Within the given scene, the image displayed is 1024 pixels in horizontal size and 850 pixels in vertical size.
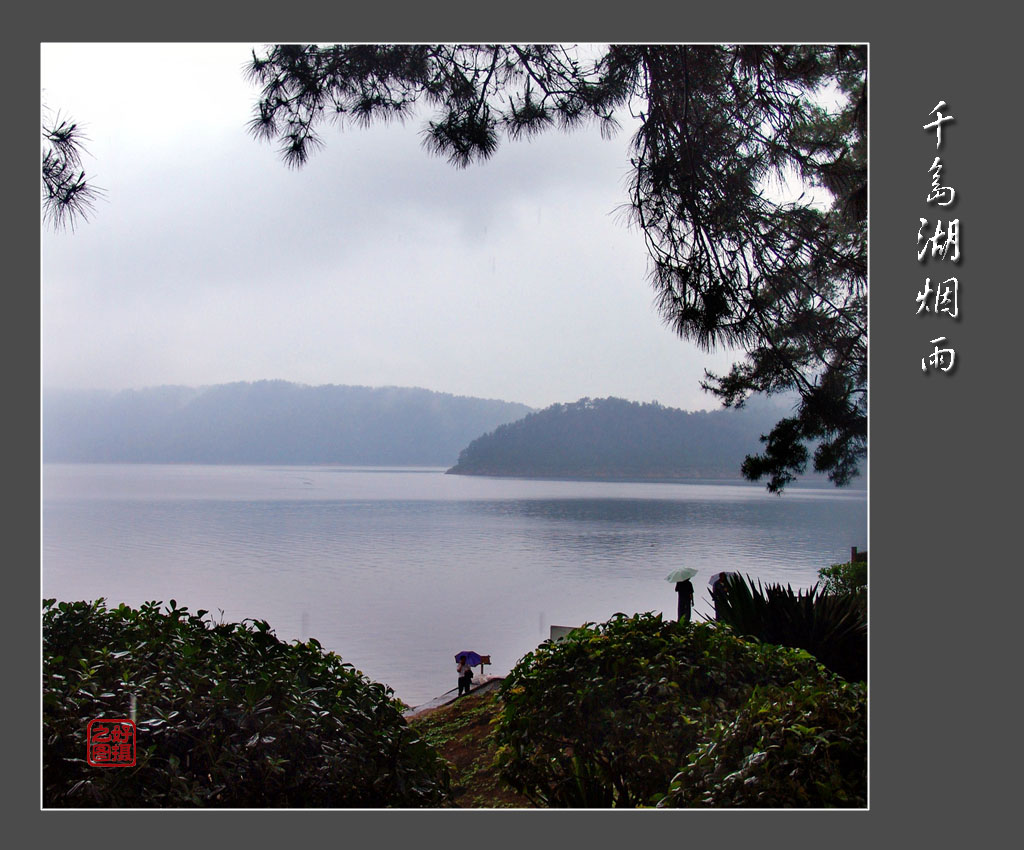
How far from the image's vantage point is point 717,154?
3219 millimetres

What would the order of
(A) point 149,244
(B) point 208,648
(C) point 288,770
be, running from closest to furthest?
1. (C) point 288,770
2. (B) point 208,648
3. (A) point 149,244

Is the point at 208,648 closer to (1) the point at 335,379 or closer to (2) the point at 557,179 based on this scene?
(1) the point at 335,379

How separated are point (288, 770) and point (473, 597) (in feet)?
2.76

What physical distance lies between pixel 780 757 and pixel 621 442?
1.29 meters

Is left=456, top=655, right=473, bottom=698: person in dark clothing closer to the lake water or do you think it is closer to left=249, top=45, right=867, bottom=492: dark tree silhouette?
the lake water

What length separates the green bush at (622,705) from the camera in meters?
2.63

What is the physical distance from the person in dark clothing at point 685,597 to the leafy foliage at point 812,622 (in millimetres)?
165

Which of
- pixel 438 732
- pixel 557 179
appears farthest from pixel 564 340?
pixel 438 732

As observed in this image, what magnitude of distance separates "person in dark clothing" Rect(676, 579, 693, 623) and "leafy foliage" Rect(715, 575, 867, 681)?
0.16m

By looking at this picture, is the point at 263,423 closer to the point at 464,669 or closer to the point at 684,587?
the point at 464,669

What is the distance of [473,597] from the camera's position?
3012 mm

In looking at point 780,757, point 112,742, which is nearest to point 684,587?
point 780,757

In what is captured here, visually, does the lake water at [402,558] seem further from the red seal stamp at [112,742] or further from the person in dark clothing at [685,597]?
the red seal stamp at [112,742]

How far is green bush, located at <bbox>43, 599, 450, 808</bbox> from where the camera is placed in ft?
8.54
